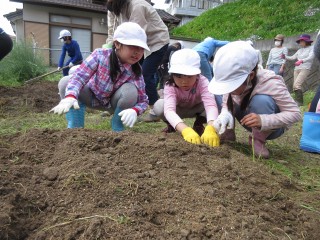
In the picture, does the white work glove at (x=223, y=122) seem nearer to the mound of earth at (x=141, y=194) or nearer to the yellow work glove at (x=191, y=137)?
the yellow work glove at (x=191, y=137)

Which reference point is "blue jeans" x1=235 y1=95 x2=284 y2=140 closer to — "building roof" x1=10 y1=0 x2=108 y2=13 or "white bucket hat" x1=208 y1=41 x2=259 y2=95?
"white bucket hat" x1=208 y1=41 x2=259 y2=95

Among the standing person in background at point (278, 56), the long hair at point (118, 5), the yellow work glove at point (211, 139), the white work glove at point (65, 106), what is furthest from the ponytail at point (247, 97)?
the standing person in background at point (278, 56)

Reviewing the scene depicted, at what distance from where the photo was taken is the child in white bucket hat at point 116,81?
215 cm

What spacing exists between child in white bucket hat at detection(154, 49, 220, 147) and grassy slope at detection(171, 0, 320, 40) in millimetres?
6514

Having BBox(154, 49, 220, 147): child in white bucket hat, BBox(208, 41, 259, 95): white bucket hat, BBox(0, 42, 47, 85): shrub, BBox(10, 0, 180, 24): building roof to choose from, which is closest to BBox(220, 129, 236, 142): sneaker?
BBox(154, 49, 220, 147): child in white bucket hat

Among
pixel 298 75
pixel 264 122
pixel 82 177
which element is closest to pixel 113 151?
pixel 82 177

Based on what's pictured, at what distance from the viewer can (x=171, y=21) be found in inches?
589

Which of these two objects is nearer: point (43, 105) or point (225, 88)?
point (225, 88)

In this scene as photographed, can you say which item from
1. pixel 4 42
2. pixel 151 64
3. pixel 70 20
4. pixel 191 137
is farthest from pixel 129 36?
pixel 70 20

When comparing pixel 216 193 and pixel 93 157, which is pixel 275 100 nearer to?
pixel 216 193

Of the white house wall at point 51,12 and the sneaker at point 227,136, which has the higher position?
the white house wall at point 51,12

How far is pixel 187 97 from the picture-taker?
242cm

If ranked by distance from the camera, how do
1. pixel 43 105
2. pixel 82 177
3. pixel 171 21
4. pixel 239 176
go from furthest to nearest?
1. pixel 171 21
2. pixel 43 105
3. pixel 239 176
4. pixel 82 177

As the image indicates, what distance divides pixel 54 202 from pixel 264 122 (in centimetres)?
132
